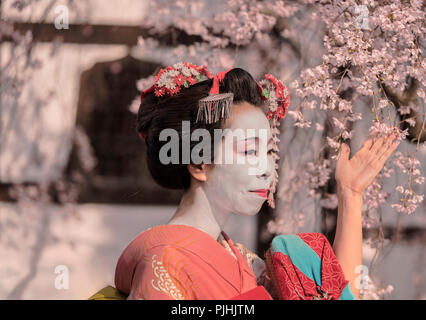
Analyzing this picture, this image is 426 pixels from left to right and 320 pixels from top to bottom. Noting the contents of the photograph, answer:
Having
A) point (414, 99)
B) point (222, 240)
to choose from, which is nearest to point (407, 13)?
point (414, 99)

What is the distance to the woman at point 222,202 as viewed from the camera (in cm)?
168

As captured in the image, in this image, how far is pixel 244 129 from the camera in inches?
73.2

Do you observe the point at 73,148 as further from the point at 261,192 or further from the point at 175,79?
the point at 261,192

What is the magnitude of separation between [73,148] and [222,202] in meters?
3.24

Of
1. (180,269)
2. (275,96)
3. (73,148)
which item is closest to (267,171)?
(275,96)

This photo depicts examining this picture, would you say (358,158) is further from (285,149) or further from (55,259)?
(55,259)

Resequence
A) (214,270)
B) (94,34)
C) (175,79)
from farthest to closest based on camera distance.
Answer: (94,34)
(175,79)
(214,270)

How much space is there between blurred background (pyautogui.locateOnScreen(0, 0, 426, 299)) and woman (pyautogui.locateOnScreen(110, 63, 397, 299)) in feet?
8.14

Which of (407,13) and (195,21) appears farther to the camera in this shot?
(195,21)

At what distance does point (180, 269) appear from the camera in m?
1.62

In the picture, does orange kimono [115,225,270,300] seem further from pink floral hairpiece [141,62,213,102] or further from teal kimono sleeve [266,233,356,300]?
pink floral hairpiece [141,62,213,102]

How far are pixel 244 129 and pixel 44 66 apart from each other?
11.2ft

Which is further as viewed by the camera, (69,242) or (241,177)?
(69,242)

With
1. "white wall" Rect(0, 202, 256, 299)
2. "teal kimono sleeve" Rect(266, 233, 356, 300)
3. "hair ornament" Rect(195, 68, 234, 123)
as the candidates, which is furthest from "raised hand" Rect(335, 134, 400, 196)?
"white wall" Rect(0, 202, 256, 299)
